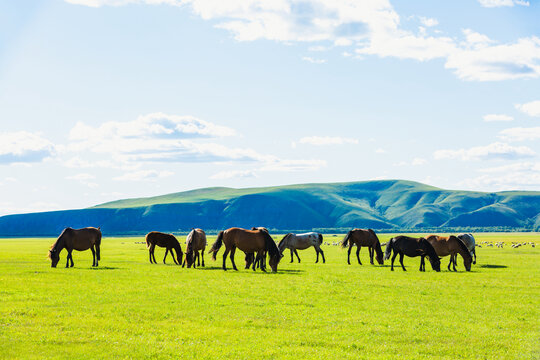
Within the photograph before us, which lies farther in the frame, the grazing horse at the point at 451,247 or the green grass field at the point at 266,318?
the grazing horse at the point at 451,247

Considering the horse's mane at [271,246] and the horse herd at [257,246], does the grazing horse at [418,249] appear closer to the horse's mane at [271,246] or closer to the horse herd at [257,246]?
the horse herd at [257,246]

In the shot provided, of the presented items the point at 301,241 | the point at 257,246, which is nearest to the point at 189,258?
the point at 257,246

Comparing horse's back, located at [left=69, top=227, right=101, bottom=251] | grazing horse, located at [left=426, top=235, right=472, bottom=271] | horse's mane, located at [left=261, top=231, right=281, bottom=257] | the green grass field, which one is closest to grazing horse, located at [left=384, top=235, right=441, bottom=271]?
grazing horse, located at [left=426, top=235, right=472, bottom=271]

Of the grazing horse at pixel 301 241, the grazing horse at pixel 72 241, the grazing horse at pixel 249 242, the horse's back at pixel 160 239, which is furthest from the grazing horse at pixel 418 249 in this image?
the grazing horse at pixel 72 241

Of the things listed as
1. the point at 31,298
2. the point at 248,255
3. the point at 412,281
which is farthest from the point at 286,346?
the point at 248,255

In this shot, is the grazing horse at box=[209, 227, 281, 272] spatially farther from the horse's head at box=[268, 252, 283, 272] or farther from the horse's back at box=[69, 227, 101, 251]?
the horse's back at box=[69, 227, 101, 251]

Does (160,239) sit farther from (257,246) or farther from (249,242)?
(257,246)

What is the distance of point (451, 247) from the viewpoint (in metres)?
37.1

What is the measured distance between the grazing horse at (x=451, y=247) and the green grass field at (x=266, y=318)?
7266 millimetres

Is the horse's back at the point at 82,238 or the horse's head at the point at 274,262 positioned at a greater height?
the horse's back at the point at 82,238

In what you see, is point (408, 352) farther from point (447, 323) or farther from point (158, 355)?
point (158, 355)

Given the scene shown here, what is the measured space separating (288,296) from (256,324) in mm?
5763

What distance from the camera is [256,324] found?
16.9 metres

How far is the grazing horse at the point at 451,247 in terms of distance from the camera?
36.5 m
